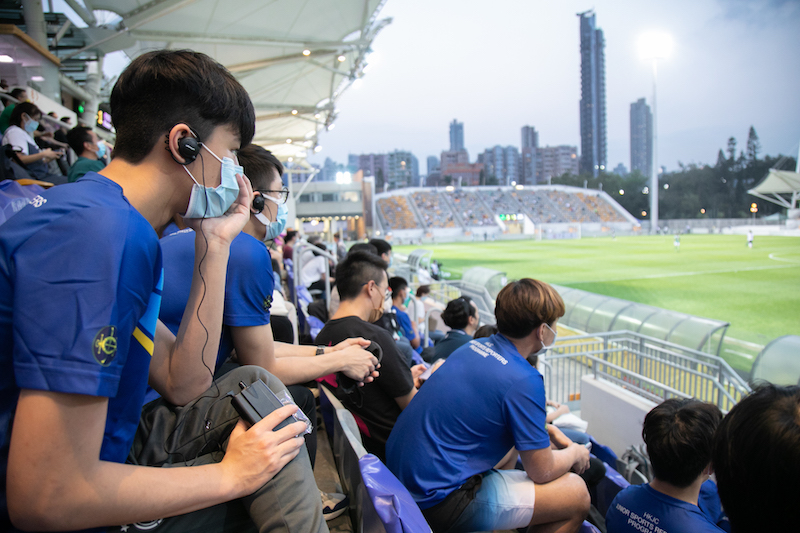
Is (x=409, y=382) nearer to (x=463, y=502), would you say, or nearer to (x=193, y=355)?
(x=463, y=502)

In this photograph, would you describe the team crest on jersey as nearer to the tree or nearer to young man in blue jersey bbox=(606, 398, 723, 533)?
young man in blue jersey bbox=(606, 398, 723, 533)

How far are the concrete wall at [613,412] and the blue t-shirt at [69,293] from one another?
15.9 feet

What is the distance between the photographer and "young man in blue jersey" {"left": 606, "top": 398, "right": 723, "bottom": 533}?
1.78 metres

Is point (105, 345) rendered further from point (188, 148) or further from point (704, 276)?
point (704, 276)

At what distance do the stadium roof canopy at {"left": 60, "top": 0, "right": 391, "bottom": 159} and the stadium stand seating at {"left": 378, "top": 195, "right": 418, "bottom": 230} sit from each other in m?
44.5

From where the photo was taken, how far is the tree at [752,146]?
16516mm

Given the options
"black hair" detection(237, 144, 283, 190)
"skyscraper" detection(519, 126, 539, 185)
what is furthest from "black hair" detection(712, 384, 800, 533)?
"skyscraper" detection(519, 126, 539, 185)

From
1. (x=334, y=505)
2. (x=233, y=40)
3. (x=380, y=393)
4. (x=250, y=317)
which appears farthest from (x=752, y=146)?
(x=250, y=317)

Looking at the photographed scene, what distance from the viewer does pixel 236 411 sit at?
1.22 meters

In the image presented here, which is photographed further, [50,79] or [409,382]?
[50,79]

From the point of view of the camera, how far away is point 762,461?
93 centimetres

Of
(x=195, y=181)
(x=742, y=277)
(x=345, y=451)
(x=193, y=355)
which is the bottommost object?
(x=742, y=277)

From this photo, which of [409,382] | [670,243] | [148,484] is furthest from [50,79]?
[670,243]

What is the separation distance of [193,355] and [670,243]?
38283 millimetres
